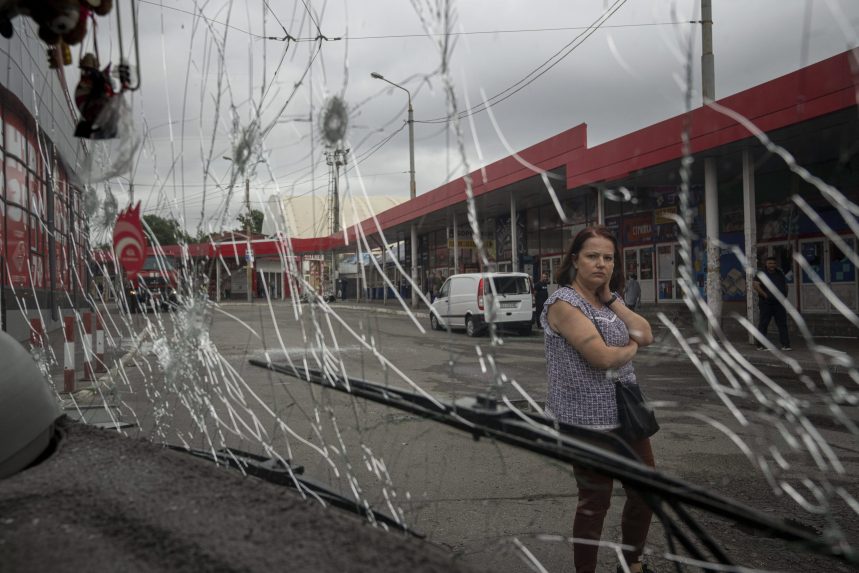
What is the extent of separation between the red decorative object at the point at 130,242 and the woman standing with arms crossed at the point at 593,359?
1416 millimetres

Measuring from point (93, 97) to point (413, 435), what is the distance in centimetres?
144

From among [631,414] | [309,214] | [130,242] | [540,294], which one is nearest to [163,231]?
[130,242]

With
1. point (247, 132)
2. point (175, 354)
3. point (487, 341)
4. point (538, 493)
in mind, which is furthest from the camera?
point (538, 493)

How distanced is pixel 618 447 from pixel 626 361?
94 centimetres

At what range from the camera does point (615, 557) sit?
279 centimetres

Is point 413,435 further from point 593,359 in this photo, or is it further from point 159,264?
point 159,264

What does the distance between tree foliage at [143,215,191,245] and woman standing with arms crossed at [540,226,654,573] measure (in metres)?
1.32

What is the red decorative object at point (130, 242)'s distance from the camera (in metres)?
1.90

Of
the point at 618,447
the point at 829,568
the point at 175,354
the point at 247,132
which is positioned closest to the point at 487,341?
Answer: the point at 618,447

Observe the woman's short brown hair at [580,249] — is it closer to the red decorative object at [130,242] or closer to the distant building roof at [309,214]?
the distant building roof at [309,214]

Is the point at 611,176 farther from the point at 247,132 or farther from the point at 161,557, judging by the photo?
the point at 161,557

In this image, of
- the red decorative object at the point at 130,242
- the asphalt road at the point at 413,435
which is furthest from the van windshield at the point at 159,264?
the asphalt road at the point at 413,435

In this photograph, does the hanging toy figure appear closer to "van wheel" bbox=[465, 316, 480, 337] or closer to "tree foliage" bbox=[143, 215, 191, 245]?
"tree foliage" bbox=[143, 215, 191, 245]

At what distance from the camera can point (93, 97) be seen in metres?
1.62
